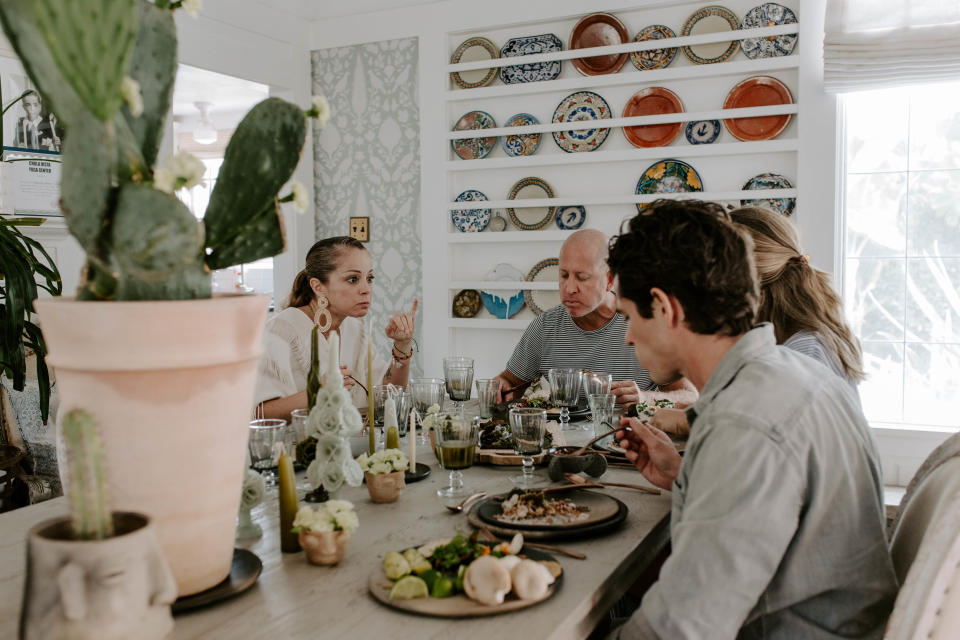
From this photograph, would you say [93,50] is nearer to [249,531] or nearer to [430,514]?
[249,531]

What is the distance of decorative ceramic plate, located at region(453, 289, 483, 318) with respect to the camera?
4.56 meters

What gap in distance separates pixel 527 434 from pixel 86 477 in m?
1.02

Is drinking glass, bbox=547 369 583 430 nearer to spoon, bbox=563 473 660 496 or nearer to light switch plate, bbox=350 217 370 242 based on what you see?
spoon, bbox=563 473 660 496

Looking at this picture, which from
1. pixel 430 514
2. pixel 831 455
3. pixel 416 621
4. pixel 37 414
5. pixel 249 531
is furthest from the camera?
pixel 37 414

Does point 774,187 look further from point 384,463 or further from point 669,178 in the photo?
point 384,463

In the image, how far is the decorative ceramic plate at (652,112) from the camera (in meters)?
4.02

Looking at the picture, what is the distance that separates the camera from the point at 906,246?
147 inches

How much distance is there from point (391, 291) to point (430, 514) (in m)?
3.39

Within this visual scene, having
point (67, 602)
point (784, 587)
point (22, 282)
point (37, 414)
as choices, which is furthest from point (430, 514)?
point (37, 414)

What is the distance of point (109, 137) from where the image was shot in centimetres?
87

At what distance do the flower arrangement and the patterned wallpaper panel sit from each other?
10.4 feet

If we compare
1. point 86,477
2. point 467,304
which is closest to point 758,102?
point 467,304

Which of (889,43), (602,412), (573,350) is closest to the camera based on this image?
(602,412)

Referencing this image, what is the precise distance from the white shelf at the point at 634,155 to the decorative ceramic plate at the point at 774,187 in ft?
0.41
